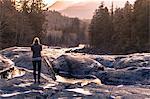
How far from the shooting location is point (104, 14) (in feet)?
252

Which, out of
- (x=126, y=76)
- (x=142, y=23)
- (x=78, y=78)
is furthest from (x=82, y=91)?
(x=142, y=23)

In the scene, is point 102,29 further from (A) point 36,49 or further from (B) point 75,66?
(A) point 36,49

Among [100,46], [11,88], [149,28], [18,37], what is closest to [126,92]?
[11,88]

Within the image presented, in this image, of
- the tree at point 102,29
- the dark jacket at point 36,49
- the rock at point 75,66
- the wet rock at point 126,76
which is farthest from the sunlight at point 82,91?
the tree at point 102,29

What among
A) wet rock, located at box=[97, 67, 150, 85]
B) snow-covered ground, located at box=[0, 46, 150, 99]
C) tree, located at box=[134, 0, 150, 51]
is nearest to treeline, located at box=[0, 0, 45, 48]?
tree, located at box=[134, 0, 150, 51]

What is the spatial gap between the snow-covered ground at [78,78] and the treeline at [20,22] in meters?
25.9

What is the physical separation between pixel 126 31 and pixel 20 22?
1771 cm

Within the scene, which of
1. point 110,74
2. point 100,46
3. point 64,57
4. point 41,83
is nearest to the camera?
point 41,83

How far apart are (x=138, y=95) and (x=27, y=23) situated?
1980 inches

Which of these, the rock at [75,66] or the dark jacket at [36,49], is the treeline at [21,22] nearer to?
the rock at [75,66]

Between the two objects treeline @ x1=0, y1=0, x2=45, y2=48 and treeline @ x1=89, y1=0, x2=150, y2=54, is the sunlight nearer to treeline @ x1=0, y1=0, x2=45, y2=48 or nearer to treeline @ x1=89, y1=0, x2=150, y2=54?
treeline @ x1=0, y1=0, x2=45, y2=48

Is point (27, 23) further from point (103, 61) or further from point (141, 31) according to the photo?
point (103, 61)

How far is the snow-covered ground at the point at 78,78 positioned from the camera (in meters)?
19.1

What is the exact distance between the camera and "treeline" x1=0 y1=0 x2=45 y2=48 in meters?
60.6
